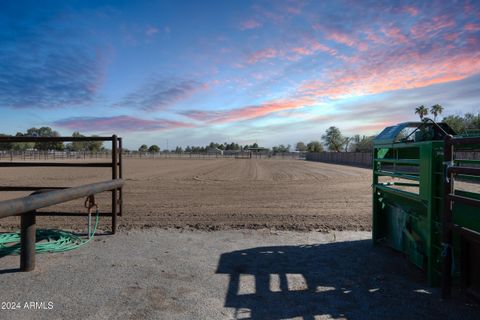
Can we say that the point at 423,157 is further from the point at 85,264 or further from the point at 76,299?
the point at 85,264

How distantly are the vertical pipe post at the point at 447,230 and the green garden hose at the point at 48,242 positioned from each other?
17.0 feet

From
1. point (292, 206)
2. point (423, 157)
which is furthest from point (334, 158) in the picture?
point (423, 157)

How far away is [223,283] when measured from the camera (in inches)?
151

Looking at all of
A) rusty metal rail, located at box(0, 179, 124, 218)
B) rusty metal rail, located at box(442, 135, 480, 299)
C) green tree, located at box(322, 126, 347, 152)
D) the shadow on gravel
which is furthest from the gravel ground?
green tree, located at box(322, 126, 347, 152)

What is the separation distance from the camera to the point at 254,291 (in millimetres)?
3643

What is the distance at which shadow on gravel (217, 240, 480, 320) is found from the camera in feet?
10.5

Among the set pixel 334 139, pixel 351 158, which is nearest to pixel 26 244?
pixel 351 158

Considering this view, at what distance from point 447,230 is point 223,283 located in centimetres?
262

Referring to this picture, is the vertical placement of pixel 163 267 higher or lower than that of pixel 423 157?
lower

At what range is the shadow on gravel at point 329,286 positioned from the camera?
3.21 metres

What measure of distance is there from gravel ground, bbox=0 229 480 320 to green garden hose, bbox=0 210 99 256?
205 millimetres

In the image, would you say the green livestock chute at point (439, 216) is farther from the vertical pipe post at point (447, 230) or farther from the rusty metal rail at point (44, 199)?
the rusty metal rail at point (44, 199)

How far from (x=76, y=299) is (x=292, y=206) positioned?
24.0 ft

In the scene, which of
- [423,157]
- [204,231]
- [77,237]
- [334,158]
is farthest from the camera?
[334,158]
